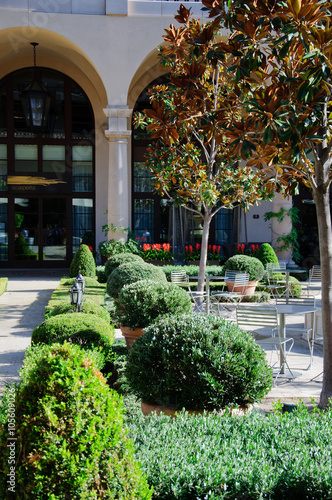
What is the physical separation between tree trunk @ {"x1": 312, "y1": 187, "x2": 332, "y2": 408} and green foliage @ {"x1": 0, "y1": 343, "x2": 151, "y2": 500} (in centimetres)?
315

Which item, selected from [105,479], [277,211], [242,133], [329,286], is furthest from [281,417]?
[277,211]

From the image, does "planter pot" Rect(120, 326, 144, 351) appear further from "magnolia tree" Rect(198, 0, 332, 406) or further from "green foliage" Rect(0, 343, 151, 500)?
"green foliage" Rect(0, 343, 151, 500)

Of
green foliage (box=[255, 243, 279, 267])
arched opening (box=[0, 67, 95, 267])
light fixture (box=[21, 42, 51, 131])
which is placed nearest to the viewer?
light fixture (box=[21, 42, 51, 131])

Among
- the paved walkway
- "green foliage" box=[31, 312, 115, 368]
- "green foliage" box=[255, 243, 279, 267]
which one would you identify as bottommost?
the paved walkway

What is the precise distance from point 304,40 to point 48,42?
A: 16.4 meters

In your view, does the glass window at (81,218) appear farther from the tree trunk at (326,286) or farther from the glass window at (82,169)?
the tree trunk at (326,286)

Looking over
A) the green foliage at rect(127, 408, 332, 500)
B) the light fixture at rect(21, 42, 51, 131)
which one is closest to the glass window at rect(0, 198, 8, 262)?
the light fixture at rect(21, 42, 51, 131)

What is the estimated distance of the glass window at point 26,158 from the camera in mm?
20672

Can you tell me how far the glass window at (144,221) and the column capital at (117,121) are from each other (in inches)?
175

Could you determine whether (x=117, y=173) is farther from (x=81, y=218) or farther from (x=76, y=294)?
(x=76, y=294)

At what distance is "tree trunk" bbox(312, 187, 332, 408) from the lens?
5.12 m

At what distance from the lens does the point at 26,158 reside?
2075cm

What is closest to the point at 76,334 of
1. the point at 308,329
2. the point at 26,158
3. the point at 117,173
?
the point at 308,329

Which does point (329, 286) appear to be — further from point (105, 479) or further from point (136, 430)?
point (105, 479)
